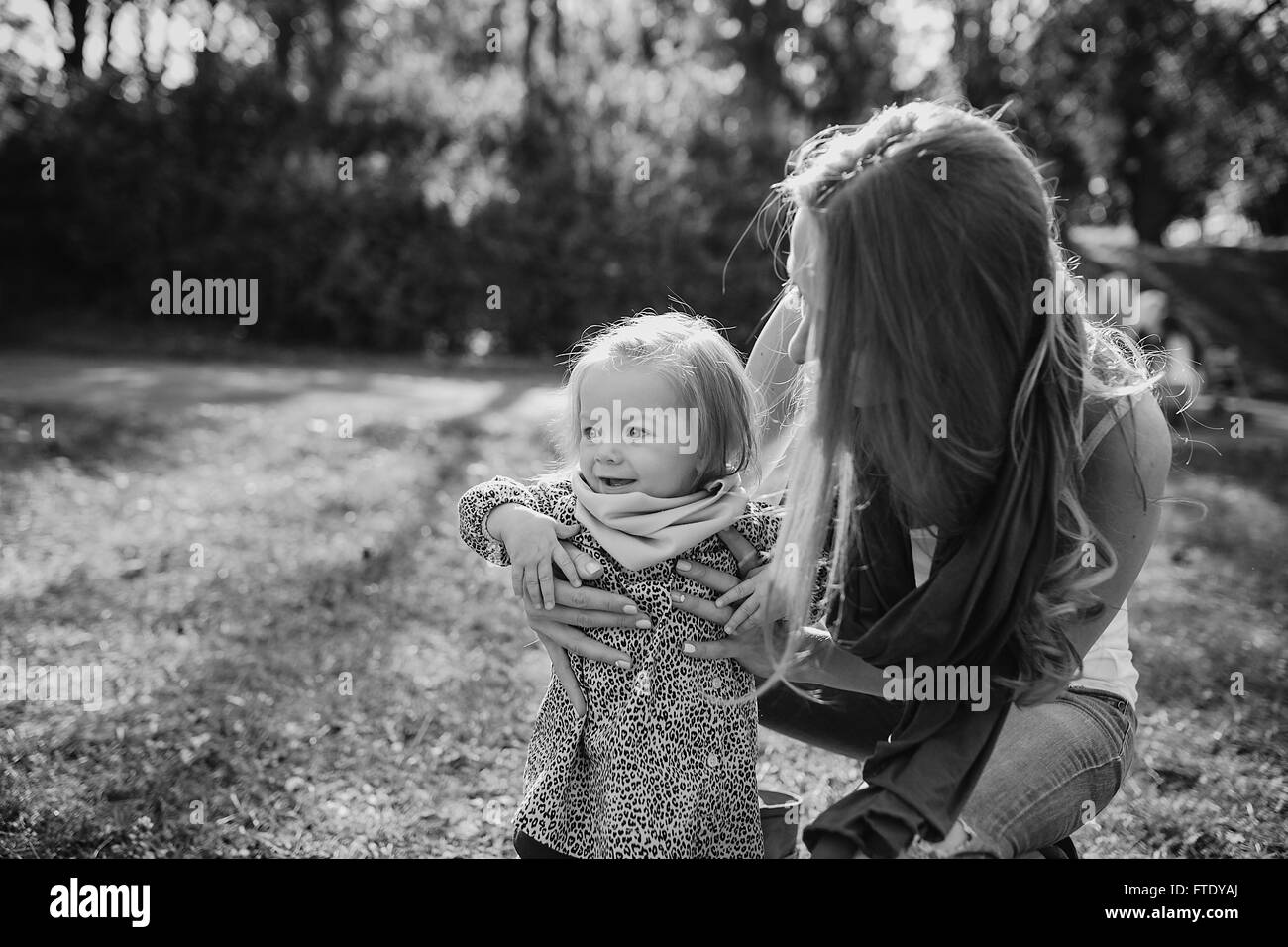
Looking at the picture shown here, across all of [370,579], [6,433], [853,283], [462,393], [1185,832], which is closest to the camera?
[853,283]

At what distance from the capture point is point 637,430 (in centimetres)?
209

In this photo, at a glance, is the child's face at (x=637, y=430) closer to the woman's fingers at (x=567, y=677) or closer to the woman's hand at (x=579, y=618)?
the woman's hand at (x=579, y=618)

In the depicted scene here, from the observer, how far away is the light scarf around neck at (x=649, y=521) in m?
2.08

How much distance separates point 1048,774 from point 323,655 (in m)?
2.60

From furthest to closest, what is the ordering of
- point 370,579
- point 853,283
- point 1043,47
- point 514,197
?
1. point 1043,47
2. point 514,197
3. point 370,579
4. point 853,283

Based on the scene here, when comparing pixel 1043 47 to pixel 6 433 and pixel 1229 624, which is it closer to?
pixel 1229 624

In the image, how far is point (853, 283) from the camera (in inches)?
68.2

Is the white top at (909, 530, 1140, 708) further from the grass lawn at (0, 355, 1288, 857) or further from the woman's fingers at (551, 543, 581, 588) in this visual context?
the grass lawn at (0, 355, 1288, 857)

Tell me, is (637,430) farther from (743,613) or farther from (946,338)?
(946,338)

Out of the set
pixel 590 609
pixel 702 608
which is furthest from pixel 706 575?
pixel 590 609

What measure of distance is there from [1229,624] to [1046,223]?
3553 millimetres
